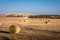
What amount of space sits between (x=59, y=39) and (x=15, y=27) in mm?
6363

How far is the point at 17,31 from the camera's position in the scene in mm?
18047

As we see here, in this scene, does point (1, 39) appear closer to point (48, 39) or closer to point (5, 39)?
point (5, 39)

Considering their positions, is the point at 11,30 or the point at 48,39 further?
the point at 11,30

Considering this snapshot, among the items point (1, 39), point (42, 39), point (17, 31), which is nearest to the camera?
point (1, 39)

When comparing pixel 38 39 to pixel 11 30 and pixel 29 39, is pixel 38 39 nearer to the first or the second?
pixel 29 39

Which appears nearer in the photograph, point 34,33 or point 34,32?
point 34,33

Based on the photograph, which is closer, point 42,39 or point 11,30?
point 42,39

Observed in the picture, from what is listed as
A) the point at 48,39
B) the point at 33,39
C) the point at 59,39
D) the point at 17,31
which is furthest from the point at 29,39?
the point at 17,31

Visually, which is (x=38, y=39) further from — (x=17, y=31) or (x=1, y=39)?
(x=17, y=31)

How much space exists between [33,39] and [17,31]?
497 centimetres

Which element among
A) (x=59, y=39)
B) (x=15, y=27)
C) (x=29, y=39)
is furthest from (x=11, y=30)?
(x=59, y=39)

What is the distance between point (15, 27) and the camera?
60.1ft

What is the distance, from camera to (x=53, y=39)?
13.3 meters

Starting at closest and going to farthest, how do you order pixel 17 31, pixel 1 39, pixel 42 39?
pixel 1 39, pixel 42 39, pixel 17 31
